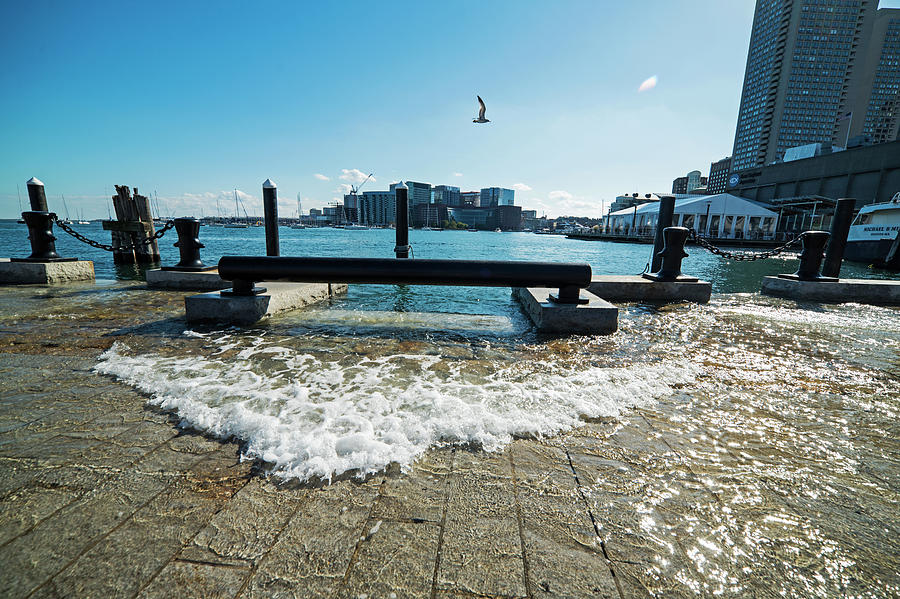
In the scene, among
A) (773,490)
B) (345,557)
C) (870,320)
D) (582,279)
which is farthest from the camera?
(870,320)

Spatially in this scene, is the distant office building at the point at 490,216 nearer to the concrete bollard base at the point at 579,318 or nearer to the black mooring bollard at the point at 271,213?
the black mooring bollard at the point at 271,213

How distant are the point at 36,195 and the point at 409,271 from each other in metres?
9.97

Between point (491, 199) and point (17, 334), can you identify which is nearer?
point (17, 334)

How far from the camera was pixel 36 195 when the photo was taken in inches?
331

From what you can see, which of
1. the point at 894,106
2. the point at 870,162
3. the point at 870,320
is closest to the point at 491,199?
the point at 894,106

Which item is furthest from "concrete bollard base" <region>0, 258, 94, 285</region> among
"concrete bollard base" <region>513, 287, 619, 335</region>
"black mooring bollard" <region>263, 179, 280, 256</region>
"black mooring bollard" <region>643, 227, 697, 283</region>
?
"black mooring bollard" <region>643, 227, 697, 283</region>

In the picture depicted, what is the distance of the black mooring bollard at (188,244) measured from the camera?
6.85m

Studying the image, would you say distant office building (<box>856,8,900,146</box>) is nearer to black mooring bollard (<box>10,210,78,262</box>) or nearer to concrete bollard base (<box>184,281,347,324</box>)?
concrete bollard base (<box>184,281,347,324</box>)

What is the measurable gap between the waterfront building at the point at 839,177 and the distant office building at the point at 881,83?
3930cm

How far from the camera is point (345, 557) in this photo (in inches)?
55.7

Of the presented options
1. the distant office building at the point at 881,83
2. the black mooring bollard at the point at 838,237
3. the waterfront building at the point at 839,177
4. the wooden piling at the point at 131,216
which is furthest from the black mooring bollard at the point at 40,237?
the distant office building at the point at 881,83

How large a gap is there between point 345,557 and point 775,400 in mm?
3370

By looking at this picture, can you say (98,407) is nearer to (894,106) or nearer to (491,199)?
(894,106)

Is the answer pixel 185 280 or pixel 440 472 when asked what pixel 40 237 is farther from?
pixel 440 472
